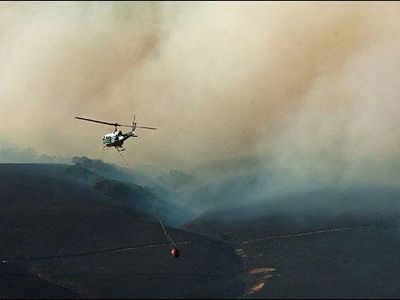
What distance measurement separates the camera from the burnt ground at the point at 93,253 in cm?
6519

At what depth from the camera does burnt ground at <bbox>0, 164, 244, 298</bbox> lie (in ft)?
214

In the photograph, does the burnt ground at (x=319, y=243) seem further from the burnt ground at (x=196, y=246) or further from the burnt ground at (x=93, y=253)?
the burnt ground at (x=93, y=253)

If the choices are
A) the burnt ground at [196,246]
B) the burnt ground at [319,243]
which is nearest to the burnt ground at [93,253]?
the burnt ground at [196,246]

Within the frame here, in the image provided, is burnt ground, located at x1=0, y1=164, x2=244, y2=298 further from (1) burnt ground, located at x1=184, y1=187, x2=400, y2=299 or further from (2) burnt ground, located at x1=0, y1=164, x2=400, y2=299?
(1) burnt ground, located at x1=184, y1=187, x2=400, y2=299

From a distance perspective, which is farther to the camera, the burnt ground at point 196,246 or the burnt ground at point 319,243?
the burnt ground at point 196,246

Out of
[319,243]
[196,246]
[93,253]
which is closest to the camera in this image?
[93,253]

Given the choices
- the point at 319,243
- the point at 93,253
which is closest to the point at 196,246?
the point at 93,253

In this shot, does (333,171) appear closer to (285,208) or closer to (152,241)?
(285,208)

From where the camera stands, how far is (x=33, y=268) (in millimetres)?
73438

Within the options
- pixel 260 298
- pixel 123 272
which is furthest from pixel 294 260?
pixel 123 272

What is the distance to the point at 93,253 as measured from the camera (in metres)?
80.3

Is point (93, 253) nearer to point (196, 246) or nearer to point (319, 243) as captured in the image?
point (196, 246)

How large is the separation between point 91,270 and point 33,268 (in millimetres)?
7429

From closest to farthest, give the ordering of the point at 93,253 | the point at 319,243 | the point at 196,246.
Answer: the point at 93,253, the point at 319,243, the point at 196,246
